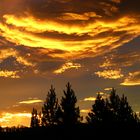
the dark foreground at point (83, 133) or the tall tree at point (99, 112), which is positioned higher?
the tall tree at point (99, 112)

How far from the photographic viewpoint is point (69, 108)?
55.4m

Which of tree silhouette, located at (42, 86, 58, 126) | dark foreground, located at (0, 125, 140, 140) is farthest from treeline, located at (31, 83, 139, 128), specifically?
dark foreground, located at (0, 125, 140, 140)

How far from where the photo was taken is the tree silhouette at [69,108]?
54531mm

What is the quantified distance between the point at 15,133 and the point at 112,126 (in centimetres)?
1146

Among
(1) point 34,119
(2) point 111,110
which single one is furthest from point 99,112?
(1) point 34,119

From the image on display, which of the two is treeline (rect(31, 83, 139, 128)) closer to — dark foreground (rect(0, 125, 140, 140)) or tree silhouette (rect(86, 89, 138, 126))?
tree silhouette (rect(86, 89, 138, 126))

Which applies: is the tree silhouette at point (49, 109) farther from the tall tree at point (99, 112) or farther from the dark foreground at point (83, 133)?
the dark foreground at point (83, 133)

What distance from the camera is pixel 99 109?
5891 centimetres

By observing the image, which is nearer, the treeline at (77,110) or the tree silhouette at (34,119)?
the treeline at (77,110)

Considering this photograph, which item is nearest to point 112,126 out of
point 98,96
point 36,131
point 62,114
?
point 36,131

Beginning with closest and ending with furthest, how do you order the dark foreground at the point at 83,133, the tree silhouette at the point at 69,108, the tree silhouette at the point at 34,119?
1. the dark foreground at the point at 83,133
2. the tree silhouette at the point at 69,108
3. the tree silhouette at the point at 34,119

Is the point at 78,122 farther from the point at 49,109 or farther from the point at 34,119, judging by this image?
the point at 34,119

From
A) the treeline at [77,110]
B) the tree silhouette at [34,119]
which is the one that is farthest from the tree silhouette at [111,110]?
the tree silhouette at [34,119]

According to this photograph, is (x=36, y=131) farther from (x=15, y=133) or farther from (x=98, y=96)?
(x=98, y=96)
